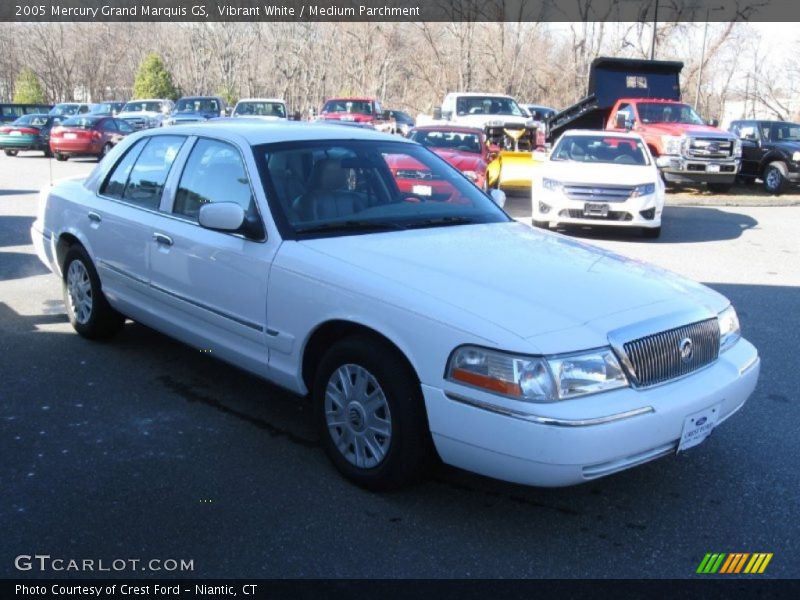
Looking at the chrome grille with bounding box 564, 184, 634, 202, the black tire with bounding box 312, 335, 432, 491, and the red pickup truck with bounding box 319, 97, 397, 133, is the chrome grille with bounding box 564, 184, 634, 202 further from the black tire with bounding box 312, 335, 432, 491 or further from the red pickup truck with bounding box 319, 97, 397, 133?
the red pickup truck with bounding box 319, 97, 397, 133

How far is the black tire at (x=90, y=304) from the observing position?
5.83 meters

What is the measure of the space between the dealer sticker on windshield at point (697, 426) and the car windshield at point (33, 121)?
27.7 meters

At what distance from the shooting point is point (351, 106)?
2539 centimetres

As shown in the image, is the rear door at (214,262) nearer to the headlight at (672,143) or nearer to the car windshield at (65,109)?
the headlight at (672,143)

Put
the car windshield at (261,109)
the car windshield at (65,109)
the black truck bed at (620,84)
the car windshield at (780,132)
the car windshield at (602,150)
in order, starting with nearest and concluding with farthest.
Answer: the car windshield at (602,150), the black truck bed at (620,84), the car windshield at (780,132), the car windshield at (261,109), the car windshield at (65,109)

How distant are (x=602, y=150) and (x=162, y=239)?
965cm

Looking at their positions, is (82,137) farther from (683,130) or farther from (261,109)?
(683,130)

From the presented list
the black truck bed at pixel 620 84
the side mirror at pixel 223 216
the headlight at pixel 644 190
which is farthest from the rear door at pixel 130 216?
the black truck bed at pixel 620 84

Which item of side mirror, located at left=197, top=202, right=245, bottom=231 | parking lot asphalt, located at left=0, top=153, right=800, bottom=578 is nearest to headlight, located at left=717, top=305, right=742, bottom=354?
parking lot asphalt, located at left=0, top=153, right=800, bottom=578

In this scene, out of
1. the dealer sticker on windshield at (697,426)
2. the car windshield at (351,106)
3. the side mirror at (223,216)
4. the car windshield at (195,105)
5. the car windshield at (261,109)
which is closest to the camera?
the dealer sticker on windshield at (697,426)

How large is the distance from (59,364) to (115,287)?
2.17 ft

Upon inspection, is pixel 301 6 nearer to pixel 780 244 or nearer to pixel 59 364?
pixel 780 244

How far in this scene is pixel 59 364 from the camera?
5.54 m

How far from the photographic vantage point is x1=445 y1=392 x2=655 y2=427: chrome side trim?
315 centimetres
